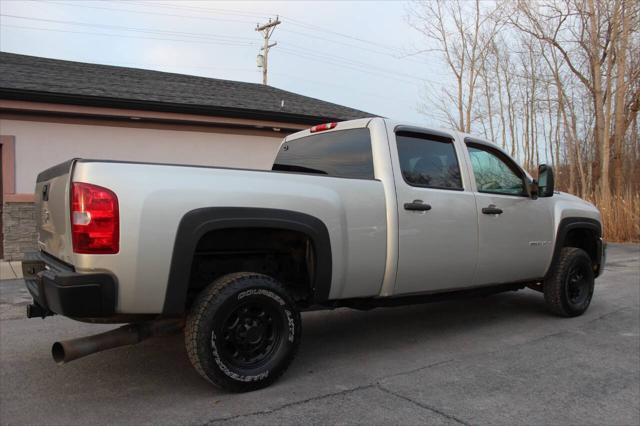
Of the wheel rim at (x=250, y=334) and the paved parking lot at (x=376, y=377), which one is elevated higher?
the wheel rim at (x=250, y=334)

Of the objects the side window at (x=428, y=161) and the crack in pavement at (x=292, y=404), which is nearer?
the crack in pavement at (x=292, y=404)

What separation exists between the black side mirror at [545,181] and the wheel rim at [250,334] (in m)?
3.23

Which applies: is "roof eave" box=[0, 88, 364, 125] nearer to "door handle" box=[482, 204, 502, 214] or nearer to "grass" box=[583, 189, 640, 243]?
"door handle" box=[482, 204, 502, 214]

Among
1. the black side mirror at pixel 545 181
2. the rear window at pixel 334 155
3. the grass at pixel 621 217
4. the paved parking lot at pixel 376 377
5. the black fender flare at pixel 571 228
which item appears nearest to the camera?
the paved parking lot at pixel 376 377

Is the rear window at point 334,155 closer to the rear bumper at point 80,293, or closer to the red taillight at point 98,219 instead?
the red taillight at point 98,219

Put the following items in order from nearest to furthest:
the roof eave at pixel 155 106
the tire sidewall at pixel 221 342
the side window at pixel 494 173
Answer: the tire sidewall at pixel 221 342 < the side window at pixel 494 173 < the roof eave at pixel 155 106

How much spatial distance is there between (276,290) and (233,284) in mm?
313

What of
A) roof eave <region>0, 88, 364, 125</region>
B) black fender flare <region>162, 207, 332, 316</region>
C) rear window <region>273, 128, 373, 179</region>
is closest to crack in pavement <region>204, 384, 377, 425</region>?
black fender flare <region>162, 207, 332, 316</region>

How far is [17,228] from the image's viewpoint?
9703 mm

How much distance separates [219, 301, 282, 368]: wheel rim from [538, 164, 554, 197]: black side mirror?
3.23 m

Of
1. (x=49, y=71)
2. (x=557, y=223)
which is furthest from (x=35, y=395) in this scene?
(x=49, y=71)

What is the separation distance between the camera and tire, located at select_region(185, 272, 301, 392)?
332cm

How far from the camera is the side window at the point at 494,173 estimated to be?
509 cm

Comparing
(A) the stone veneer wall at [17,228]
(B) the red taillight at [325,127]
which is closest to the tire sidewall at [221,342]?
(B) the red taillight at [325,127]
